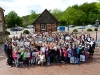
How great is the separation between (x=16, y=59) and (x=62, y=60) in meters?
3.75

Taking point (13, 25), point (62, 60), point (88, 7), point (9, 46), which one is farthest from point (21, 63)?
point (88, 7)

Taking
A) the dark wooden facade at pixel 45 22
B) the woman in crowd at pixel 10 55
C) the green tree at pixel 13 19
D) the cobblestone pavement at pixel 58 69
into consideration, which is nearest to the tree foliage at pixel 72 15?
the green tree at pixel 13 19

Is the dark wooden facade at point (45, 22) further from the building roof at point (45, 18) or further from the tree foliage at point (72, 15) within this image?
the tree foliage at point (72, 15)

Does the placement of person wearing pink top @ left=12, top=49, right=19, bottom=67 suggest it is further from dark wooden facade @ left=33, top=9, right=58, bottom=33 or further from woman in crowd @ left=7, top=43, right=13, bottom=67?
dark wooden facade @ left=33, top=9, right=58, bottom=33

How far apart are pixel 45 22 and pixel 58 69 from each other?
19.5 meters

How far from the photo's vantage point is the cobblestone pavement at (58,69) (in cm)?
1256

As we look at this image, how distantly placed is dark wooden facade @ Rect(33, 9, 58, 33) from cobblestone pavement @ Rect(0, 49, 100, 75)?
17861mm

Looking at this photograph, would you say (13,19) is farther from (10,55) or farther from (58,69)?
(58,69)

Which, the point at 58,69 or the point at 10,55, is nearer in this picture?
the point at 58,69

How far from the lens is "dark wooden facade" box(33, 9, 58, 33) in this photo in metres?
31.8

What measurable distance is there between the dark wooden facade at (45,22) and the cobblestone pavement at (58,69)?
17861mm

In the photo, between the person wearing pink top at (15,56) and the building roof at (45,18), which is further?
the building roof at (45,18)

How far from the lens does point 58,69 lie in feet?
43.5

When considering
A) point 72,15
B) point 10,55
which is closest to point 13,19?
point 72,15
